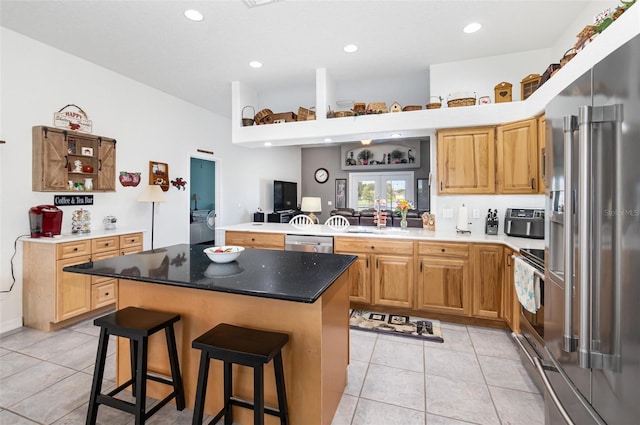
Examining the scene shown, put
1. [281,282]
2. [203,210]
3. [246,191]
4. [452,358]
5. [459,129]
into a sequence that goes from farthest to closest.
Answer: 1. [246,191]
2. [203,210]
3. [459,129]
4. [452,358]
5. [281,282]

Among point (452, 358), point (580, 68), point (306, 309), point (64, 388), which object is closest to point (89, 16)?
point (64, 388)

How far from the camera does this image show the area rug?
9.61 ft

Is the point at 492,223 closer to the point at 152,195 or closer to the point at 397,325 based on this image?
the point at 397,325

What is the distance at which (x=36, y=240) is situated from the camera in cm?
294

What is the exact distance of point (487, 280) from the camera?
301 cm

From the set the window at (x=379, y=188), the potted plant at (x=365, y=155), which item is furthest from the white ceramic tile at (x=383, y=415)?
the potted plant at (x=365, y=155)

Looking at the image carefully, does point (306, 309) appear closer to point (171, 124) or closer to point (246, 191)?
point (171, 124)

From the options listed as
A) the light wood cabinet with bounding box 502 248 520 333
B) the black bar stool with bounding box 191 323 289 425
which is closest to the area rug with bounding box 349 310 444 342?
the light wood cabinet with bounding box 502 248 520 333

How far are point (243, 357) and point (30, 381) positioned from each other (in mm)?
1982

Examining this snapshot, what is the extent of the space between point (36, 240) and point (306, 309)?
3.05 metres

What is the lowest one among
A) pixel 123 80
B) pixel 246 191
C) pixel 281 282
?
pixel 281 282

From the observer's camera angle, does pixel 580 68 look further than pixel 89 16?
No

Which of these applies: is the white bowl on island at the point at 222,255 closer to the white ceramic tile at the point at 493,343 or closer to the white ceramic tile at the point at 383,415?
the white ceramic tile at the point at 383,415

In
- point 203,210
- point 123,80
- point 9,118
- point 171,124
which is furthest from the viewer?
point 203,210
